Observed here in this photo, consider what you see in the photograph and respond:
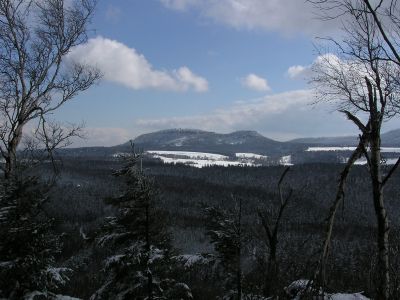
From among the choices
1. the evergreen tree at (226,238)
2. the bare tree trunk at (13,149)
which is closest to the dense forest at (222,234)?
the evergreen tree at (226,238)

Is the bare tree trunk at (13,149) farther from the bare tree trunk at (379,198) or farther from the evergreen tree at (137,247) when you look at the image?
the bare tree trunk at (379,198)

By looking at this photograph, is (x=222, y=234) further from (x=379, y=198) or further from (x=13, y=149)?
(x=379, y=198)

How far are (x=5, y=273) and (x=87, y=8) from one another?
7.98 m

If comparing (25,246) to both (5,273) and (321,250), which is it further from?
(321,250)

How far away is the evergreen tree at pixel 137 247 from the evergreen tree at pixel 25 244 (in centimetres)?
188

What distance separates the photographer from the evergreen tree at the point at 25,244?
516 inches

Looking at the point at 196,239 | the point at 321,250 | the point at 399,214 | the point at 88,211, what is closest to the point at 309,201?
the point at 399,214

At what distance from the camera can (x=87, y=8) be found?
35.4 ft

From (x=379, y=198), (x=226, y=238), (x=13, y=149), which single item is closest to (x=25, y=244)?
(x=13, y=149)

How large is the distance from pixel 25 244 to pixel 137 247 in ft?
11.8

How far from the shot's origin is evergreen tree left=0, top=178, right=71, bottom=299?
1311 centimetres

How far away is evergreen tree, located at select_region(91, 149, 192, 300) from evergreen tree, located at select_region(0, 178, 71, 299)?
188 cm

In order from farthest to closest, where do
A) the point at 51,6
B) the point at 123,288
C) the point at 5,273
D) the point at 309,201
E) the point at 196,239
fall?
1. the point at 309,201
2. the point at 196,239
3. the point at 123,288
4. the point at 5,273
5. the point at 51,6

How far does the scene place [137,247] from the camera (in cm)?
1516
